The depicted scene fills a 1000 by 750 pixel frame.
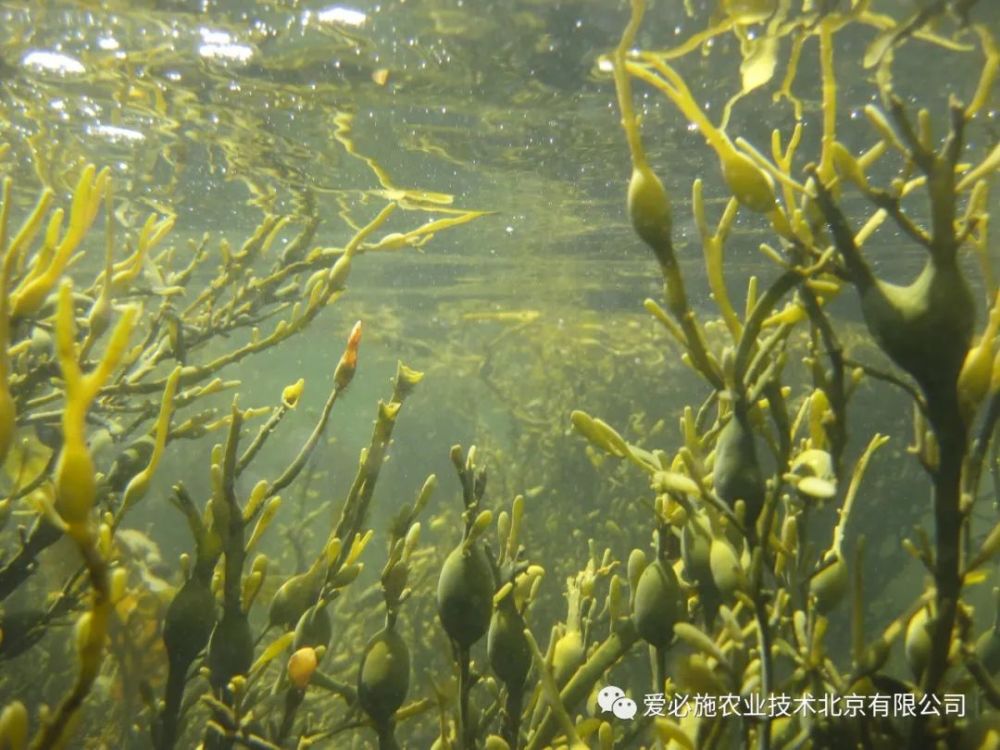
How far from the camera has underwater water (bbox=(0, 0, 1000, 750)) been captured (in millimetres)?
1526

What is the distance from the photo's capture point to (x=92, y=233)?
1705 cm

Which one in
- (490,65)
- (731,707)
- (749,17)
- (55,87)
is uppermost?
(55,87)

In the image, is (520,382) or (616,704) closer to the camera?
(616,704)

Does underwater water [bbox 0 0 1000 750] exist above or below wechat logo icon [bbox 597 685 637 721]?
above

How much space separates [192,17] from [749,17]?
5672 millimetres

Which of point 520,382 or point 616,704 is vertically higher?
point 520,382

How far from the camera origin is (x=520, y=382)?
46.8 ft

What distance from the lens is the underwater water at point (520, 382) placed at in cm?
153

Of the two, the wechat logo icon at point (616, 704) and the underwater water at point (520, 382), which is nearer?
the underwater water at point (520, 382)

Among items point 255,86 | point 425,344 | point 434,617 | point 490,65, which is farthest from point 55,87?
point 425,344

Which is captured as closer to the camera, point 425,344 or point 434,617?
point 434,617

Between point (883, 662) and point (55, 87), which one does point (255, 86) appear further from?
point (883, 662)

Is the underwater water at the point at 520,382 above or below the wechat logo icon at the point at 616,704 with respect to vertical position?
above

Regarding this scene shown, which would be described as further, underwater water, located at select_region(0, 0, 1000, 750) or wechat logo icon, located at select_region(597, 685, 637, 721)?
wechat logo icon, located at select_region(597, 685, 637, 721)
